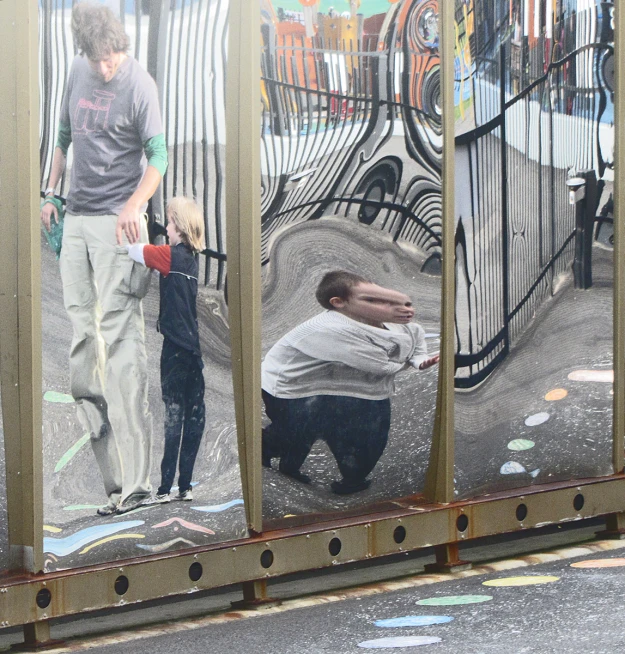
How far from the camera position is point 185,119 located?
440 cm

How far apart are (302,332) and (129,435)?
908mm

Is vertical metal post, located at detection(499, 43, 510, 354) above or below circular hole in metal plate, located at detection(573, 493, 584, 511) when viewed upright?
above

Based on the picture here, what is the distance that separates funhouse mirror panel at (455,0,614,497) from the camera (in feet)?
17.4

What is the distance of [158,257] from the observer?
4.39m

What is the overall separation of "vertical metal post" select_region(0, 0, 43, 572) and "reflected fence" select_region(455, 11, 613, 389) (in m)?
2.07

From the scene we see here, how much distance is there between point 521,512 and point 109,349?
7.73ft

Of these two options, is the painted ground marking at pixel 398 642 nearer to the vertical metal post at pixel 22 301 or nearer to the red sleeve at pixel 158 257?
the vertical metal post at pixel 22 301

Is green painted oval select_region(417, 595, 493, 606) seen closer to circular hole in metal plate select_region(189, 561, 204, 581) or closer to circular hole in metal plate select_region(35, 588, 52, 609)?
circular hole in metal plate select_region(189, 561, 204, 581)

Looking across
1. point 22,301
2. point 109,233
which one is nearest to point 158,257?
point 109,233

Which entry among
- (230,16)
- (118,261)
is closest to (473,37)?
(230,16)

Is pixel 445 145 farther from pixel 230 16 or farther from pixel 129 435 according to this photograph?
pixel 129 435

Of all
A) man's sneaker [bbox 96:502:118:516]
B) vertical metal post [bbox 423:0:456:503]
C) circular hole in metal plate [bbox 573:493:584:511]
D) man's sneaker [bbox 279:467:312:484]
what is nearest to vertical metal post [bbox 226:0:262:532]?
man's sneaker [bbox 279:467:312:484]

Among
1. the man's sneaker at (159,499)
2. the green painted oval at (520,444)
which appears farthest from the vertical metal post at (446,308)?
the man's sneaker at (159,499)

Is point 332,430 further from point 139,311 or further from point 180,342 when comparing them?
point 139,311
